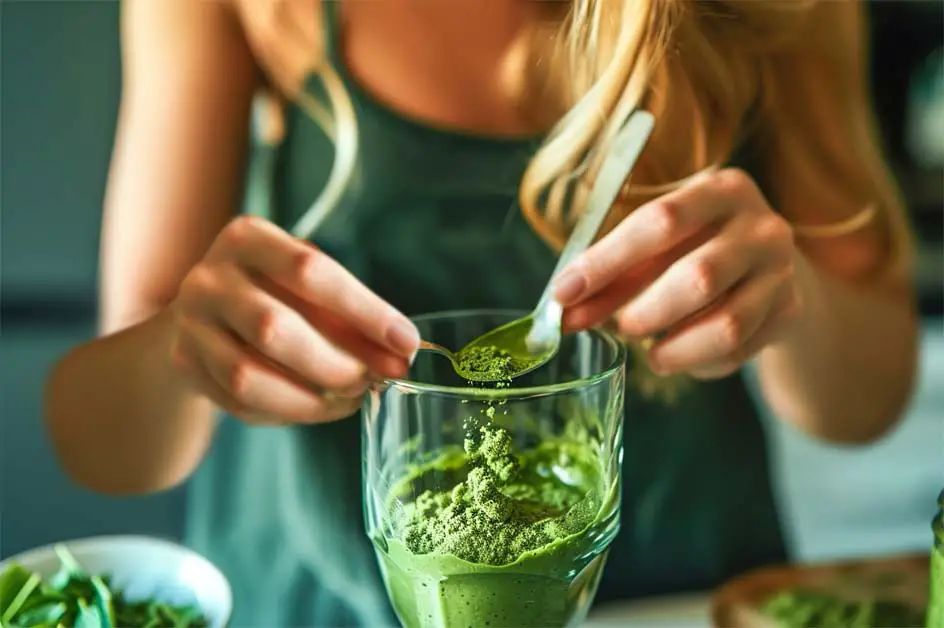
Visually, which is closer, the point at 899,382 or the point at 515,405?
the point at 515,405

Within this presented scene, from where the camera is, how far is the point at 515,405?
0.90 feet

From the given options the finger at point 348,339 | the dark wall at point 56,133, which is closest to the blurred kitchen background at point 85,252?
the dark wall at point 56,133

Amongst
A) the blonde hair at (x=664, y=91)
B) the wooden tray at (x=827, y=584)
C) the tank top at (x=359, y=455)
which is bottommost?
the wooden tray at (x=827, y=584)

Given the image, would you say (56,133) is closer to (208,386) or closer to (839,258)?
(208,386)

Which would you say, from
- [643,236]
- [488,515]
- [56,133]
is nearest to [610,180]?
[643,236]

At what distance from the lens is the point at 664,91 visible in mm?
303

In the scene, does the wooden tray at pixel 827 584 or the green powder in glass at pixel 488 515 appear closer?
the green powder in glass at pixel 488 515

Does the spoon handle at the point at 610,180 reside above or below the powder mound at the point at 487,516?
above

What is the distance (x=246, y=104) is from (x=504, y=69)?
0.11m

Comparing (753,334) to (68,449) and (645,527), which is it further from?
(68,449)

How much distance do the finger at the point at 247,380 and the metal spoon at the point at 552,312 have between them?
2.1 inches

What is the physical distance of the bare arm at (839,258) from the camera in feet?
1.17

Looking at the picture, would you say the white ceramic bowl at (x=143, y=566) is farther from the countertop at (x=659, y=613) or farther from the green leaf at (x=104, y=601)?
the countertop at (x=659, y=613)

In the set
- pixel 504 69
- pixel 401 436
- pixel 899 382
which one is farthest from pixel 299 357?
pixel 899 382
